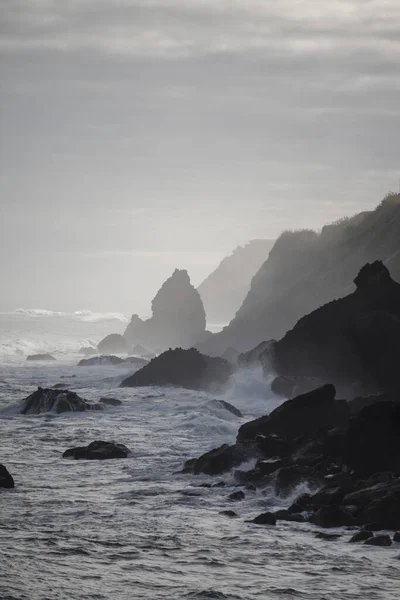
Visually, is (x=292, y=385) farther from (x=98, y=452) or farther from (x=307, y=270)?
(x=307, y=270)

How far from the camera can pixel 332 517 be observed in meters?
23.1

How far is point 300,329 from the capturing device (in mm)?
54812

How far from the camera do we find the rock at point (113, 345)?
143m

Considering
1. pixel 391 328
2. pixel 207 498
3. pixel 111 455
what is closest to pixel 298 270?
pixel 391 328

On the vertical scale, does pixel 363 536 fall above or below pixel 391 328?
below

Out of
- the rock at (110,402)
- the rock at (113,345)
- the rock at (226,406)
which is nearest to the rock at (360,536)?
the rock at (226,406)

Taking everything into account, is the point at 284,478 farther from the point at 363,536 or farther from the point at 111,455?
the point at 111,455

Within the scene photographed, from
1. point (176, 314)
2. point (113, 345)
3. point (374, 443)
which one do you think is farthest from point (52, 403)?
point (113, 345)

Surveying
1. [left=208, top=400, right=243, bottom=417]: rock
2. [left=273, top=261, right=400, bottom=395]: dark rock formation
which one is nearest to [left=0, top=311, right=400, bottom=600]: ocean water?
[left=208, top=400, right=243, bottom=417]: rock

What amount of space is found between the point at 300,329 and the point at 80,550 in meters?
36.1

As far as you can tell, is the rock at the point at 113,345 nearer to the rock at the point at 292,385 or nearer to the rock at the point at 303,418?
the rock at the point at 292,385

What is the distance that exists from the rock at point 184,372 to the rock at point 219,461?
3366 cm

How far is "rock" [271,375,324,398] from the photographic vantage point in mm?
52375

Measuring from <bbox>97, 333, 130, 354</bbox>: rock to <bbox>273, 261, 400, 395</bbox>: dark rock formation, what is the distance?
289 ft
